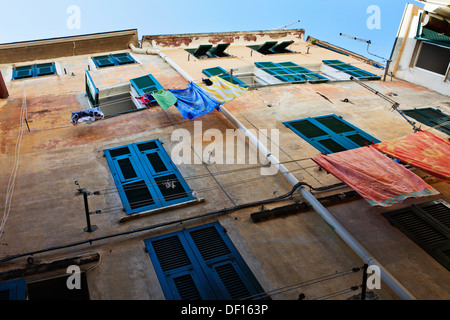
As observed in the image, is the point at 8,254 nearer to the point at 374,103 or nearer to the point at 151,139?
the point at 151,139

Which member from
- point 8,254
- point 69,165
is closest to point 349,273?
point 8,254

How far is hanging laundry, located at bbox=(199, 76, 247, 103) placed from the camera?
1733 cm

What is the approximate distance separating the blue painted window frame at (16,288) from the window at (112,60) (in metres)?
18.8

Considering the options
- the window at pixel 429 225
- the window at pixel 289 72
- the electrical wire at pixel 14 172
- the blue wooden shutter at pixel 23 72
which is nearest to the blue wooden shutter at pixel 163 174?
the electrical wire at pixel 14 172

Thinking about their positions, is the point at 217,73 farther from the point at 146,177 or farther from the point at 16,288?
the point at 16,288

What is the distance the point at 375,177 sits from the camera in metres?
11.7

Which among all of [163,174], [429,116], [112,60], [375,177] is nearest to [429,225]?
[375,177]

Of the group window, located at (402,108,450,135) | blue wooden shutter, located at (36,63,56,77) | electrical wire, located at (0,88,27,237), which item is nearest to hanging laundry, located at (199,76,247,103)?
electrical wire, located at (0,88,27,237)

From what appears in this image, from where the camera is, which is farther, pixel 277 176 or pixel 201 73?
pixel 201 73

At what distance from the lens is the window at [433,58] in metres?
21.9

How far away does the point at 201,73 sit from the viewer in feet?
81.1

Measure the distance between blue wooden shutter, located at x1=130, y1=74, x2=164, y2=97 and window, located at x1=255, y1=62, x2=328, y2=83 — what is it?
7.63m
